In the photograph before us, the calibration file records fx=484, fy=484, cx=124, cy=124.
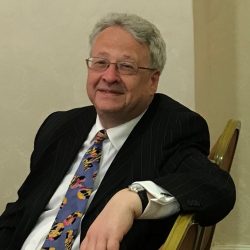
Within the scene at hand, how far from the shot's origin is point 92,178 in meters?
1.40

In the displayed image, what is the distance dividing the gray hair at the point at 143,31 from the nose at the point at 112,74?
4.2 inches

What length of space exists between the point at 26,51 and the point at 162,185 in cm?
122

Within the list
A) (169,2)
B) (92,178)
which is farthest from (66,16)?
(92,178)

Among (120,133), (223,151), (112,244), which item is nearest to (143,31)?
(120,133)

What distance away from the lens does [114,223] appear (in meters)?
0.99

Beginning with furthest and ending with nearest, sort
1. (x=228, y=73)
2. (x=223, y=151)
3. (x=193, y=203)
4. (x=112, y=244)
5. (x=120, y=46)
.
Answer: (x=228, y=73), (x=120, y=46), (x=223, y=151), (x=193, y=203), (x=112, y=244)

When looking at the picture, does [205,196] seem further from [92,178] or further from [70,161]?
[70,161]

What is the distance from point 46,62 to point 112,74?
2.54 feet

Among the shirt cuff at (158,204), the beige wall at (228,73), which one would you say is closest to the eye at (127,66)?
the shirt cuff at (158,204)

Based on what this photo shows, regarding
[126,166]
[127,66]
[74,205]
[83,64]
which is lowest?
[74,205]

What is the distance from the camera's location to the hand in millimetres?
968

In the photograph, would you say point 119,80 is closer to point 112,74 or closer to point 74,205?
point 112,74

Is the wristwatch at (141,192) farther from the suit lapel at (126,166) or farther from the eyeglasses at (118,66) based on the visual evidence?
the eyeglasses at (118,66)

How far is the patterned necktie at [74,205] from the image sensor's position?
52.1 inches
